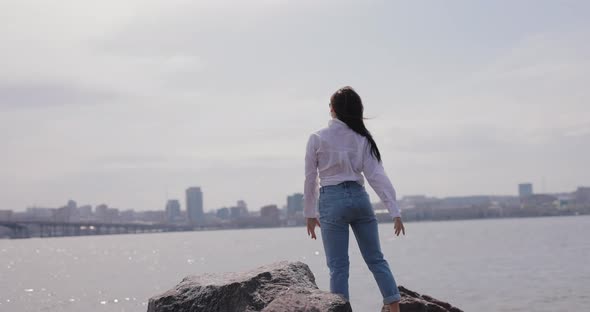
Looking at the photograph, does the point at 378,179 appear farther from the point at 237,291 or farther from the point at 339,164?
the point at 237,291

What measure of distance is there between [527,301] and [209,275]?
56.3 feet

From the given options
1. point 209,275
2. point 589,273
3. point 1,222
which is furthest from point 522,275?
point 1,222

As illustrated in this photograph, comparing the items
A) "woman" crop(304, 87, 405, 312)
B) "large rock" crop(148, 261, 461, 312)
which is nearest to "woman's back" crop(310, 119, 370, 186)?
"woman" crop(304, 87, 405, 312)

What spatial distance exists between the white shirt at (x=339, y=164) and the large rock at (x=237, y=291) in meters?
0.57

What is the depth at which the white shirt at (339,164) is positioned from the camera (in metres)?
6.33

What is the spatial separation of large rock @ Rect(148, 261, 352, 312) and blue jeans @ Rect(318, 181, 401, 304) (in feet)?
0.93

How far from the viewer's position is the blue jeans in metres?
6.28

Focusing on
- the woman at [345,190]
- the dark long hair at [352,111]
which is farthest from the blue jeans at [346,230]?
the dark long hair at [352,111]

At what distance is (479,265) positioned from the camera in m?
39.2

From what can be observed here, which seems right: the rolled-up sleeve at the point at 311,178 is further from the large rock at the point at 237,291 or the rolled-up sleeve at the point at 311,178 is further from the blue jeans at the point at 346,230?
the large rock at the point at 237,291

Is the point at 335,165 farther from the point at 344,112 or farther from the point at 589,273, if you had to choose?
the point at 589,273

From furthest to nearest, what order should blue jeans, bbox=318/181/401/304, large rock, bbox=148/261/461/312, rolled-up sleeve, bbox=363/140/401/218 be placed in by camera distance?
rolled-up sleeve, bbox=363/140/401/218, blue jeans, bbox=318/181/401/304, large rock, bbox=148/261/461/312

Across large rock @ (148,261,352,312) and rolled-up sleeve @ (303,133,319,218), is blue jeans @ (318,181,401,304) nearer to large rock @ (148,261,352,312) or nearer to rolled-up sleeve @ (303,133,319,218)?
rolled-up sleeve @ (303,133,319,218)

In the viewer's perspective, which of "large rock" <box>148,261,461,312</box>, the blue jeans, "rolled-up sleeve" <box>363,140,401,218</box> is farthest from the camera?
"rolled-up sleeve" <box>363,140,401,218</box>
